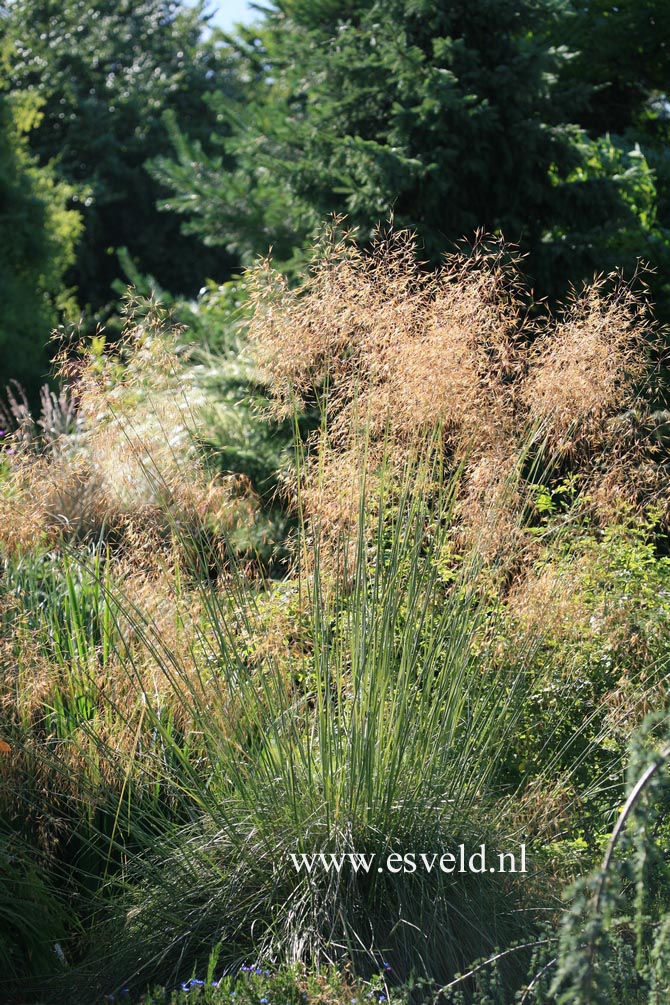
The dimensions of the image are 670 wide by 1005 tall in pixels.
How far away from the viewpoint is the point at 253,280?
11.6 feet

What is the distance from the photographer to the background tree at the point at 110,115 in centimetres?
2127

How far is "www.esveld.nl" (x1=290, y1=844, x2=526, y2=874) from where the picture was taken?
2.78 meters

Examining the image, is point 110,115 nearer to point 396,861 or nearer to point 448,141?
point 448,141

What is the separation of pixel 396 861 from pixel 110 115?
21.8 metres

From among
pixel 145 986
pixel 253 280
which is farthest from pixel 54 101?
pixel 145 986

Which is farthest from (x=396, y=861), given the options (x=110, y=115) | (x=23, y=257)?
(x=110, y=115)

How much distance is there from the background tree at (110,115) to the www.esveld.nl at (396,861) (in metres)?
19.6

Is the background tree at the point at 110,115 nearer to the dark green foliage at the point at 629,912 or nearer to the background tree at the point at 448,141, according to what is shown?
the background tree at the point at 448,141

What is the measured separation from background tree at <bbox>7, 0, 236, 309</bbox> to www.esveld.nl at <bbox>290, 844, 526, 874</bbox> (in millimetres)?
19617

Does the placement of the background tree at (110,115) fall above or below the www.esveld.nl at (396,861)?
above

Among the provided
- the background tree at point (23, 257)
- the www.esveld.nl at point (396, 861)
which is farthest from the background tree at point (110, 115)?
the www.esveld.nl at point (396, 861)

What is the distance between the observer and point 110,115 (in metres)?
21.8

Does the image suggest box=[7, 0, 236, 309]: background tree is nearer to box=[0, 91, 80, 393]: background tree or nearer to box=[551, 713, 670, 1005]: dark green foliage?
box=[0, 91, 80, 393]: background tree

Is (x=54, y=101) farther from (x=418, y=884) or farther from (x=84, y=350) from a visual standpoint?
(x=418, y=884)
